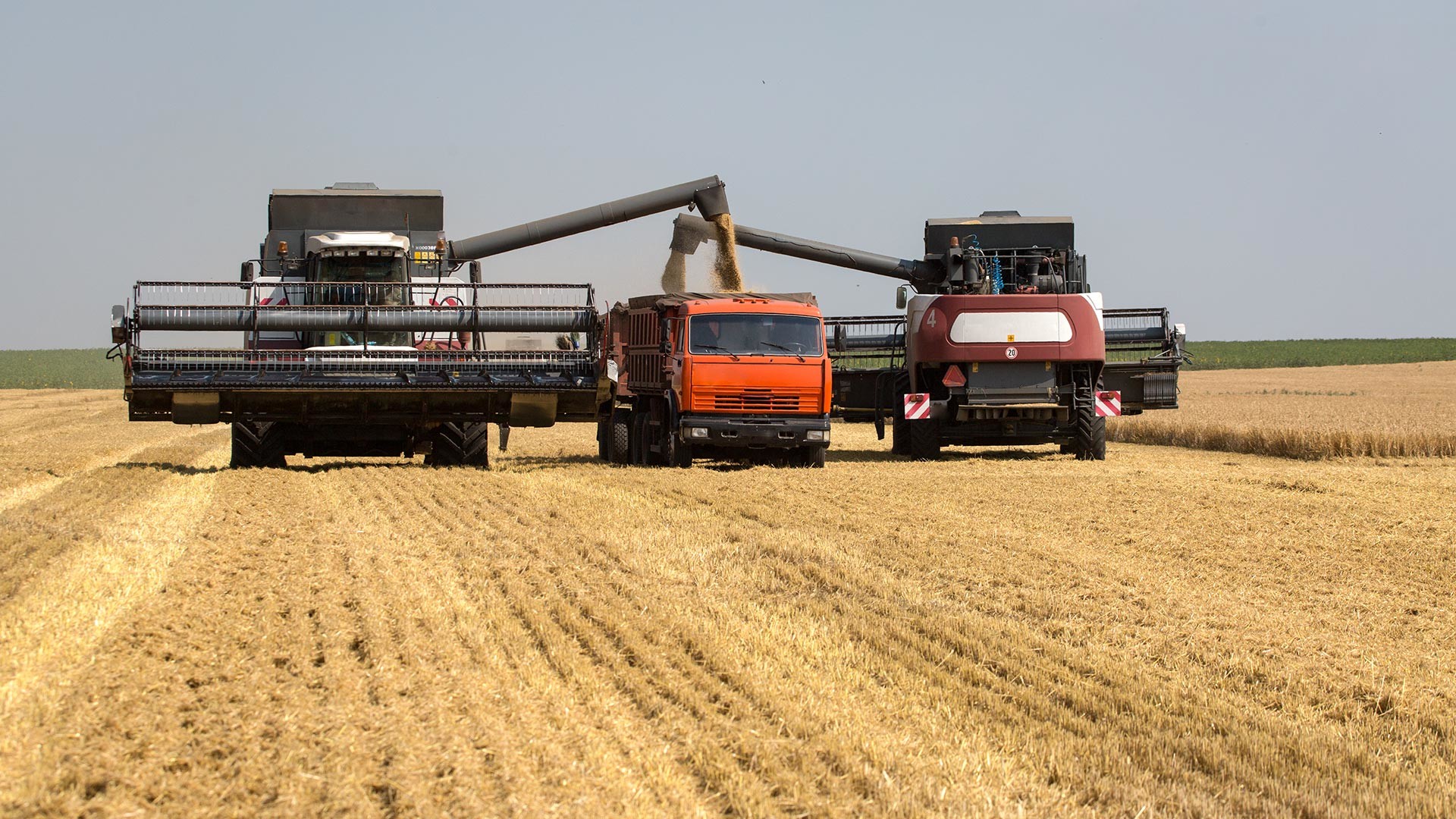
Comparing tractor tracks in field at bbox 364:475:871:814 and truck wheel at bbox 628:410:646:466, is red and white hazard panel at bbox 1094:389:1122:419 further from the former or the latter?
tractor tracks in field at bbox 364:475:871:814

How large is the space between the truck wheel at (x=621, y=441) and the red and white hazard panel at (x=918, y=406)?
3814mm

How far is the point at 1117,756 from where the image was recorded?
18.0 ft

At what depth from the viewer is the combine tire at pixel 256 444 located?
16469mm

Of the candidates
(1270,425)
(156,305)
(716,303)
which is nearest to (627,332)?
(716,303)

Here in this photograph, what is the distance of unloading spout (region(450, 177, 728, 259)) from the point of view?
78.1ft

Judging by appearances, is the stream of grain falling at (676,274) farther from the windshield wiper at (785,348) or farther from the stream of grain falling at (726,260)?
the windshield wiper at (785,348)

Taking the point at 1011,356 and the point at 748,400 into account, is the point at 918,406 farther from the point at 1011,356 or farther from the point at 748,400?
the point at 748,400

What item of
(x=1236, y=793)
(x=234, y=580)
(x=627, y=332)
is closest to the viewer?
(x=1236, y=793)

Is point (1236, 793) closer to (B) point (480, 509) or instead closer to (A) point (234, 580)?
(A) point (234, 580)

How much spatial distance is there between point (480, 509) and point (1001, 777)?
26.2 feet

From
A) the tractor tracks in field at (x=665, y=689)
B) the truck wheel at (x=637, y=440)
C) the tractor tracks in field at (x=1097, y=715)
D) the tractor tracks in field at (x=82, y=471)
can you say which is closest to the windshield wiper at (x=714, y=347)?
the truck wheel at (x=637, y=440)

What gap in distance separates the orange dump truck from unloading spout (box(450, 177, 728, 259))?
5.00m

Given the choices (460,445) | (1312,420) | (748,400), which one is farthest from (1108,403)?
(1312,420)

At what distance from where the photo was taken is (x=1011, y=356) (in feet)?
65.4
